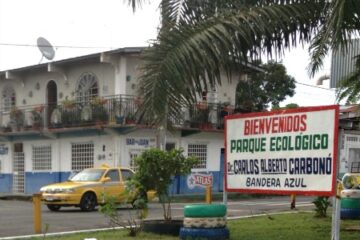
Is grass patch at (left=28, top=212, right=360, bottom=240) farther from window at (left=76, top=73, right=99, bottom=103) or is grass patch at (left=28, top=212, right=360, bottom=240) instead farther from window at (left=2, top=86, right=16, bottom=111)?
window at (left=2, top=86, right=16, bottom=111)

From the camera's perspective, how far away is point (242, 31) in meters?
8.84

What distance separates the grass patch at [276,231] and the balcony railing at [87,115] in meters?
11.0

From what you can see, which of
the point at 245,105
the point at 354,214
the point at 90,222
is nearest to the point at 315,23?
the point at 354,214

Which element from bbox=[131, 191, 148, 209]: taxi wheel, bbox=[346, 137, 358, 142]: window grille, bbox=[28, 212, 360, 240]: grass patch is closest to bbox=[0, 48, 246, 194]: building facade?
bbox=[346, 137, 358, 142]: window grille

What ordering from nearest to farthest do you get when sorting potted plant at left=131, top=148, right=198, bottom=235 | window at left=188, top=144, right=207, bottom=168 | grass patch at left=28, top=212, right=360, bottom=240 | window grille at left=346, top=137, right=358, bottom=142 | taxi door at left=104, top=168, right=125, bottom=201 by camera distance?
grass patch at left=28, top=212, right=360, bottom=240 → potted plant at left=131, top=148, right=198, bottom=235 → taxi door at left=104, top=168, right=125, bottom=201 → window at left=188, top=144, right=207, bottom=168 → window grille at left=346, top=137, right=358, bottom=142

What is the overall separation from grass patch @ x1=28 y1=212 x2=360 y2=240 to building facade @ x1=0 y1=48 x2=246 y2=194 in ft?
40.0

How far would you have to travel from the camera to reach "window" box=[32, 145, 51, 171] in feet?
106

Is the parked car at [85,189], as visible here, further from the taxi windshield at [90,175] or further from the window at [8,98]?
the window at [8,98]

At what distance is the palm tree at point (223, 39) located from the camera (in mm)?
8492

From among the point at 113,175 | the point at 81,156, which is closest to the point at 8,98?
the point at 81,156

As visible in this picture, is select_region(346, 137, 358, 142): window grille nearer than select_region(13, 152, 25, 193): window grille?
No

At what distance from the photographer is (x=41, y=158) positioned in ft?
107

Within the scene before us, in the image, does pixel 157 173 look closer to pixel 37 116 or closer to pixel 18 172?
pixel 37 116

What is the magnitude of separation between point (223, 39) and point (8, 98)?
1135 inches
